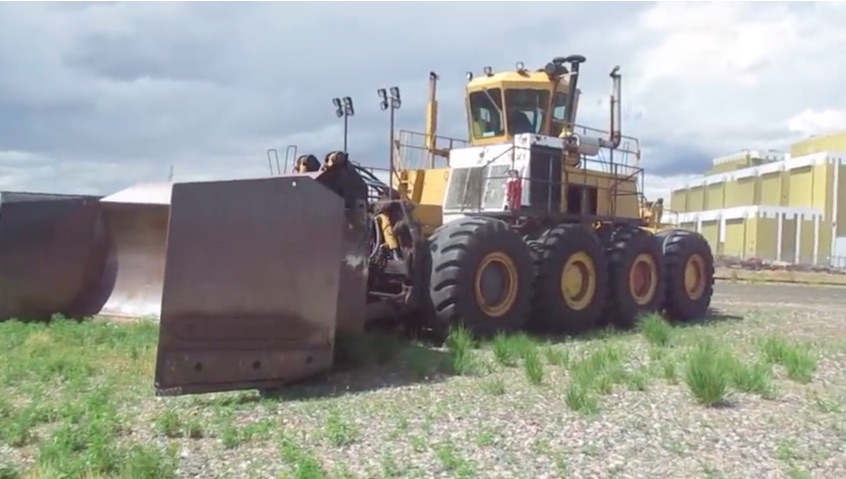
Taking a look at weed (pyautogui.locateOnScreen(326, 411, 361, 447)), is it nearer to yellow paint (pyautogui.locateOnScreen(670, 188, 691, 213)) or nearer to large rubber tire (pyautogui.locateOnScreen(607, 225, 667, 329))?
large rubber tire (pyautogui.locateOnScreen(607, 225, 667, 329))

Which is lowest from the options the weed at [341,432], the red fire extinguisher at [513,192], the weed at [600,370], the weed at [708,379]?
the weed at [341,432]

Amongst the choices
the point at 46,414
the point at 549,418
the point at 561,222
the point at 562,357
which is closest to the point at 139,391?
the point at 46,414

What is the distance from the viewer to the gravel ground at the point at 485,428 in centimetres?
557

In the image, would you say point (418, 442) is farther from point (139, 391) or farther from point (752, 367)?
point (752, 367)

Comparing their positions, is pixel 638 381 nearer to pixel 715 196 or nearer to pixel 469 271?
pixel 469 271

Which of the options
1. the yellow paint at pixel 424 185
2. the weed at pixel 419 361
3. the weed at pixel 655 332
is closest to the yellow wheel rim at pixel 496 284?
the weed at pixel 419 361

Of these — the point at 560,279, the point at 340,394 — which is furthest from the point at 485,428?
the point at 560,279

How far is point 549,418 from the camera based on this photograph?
21.9 ft

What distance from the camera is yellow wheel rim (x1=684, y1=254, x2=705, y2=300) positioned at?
49.3ft

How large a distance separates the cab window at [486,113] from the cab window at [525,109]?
14cm

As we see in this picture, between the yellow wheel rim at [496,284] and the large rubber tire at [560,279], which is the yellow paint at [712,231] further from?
the yellow wheel rim at [496,284]

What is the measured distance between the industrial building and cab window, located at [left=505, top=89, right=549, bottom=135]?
4130 cm

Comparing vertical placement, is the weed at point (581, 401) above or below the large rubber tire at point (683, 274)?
below

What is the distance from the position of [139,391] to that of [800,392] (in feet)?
17.5
